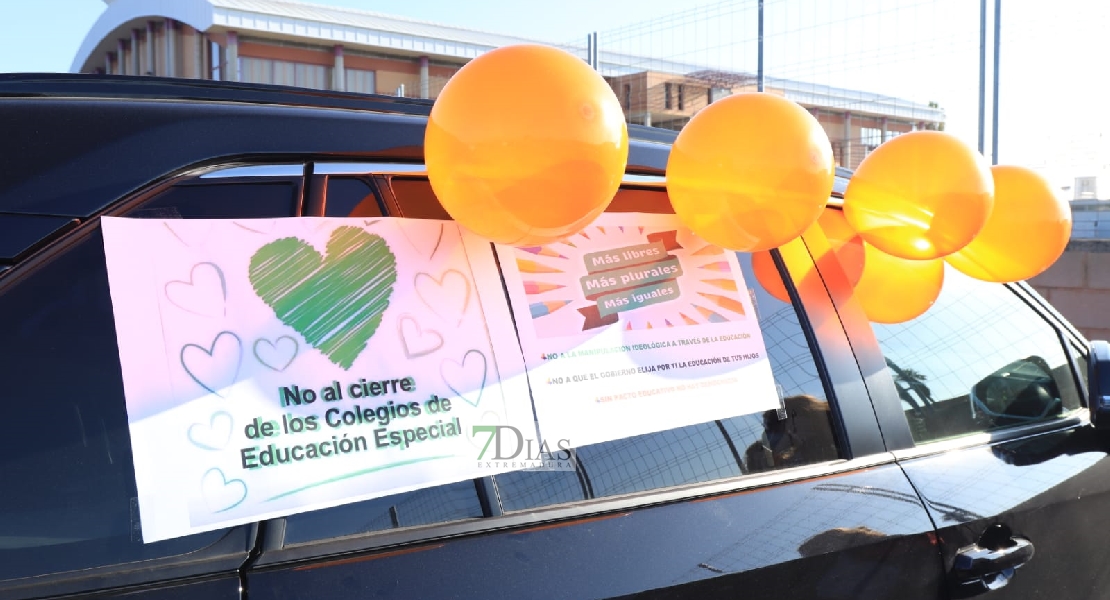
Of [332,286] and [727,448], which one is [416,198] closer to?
[332,286]

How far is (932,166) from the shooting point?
6.65 feet

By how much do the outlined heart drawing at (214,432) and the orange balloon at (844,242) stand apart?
1341 mm

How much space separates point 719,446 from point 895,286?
2.34 feet

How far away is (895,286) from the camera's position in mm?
2141

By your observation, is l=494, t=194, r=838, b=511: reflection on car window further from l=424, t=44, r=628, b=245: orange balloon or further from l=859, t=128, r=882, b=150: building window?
l=859, t=128, r=882, b=150: building window

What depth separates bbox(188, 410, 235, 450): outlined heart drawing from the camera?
1260 mm

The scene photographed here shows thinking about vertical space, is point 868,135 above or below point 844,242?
above

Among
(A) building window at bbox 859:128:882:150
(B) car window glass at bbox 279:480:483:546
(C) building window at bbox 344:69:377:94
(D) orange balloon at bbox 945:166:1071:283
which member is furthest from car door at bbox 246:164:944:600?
(C) building window at bbox 344:69:377:94

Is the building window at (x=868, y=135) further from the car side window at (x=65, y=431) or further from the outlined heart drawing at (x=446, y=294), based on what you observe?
the car side window at (x=65, y=431)

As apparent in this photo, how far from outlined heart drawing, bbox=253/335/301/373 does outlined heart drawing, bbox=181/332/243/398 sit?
0.03 meters

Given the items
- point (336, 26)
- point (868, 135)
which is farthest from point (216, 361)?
point (336, 26)

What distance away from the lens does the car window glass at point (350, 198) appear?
1480mm

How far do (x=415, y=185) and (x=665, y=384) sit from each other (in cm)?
56

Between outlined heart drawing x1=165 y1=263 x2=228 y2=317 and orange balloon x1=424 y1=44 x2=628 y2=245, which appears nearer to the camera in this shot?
outlined heart drawing x1=165 y1=263 x2=228 y2=317
